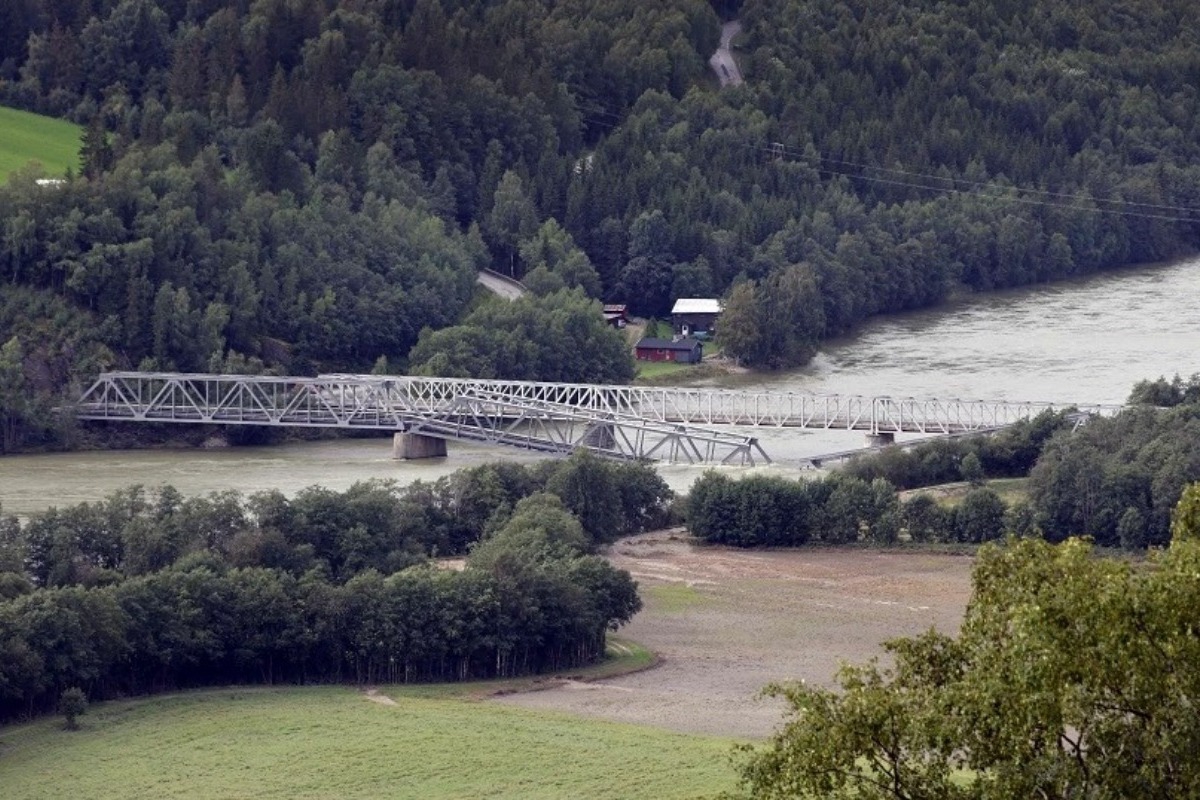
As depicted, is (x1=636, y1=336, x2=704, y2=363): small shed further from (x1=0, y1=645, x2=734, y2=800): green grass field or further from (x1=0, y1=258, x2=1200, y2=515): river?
(x1=0, y1=645, x2=734, y2=800): green grass field

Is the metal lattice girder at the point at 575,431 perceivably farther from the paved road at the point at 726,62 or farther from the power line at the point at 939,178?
the paved road at the point at 726,62

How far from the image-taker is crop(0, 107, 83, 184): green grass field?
8756cm

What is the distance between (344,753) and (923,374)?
4161cm

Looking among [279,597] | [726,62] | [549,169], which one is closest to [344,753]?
[279,597]

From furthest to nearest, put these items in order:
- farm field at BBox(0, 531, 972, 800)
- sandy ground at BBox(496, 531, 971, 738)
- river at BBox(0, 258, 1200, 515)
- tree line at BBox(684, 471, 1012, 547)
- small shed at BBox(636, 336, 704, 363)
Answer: small shed at BBox(636, 336, 704, 363), river at BBox(0, 258, 1200, 515), tree line at BBox(684, 471, 1012, 547), sandy ground at BBox(496, 531, 971, 738), farm field at BBox(0, 531, 972, 800)

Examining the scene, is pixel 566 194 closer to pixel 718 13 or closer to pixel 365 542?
pixel 718 13

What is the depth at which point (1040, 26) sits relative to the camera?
126625mm

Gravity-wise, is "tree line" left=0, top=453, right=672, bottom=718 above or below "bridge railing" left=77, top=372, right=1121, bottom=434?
below

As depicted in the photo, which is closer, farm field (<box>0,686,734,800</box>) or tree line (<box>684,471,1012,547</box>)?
farm field (<box>0,686,734,800</box>)

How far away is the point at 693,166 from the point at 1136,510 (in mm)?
47039

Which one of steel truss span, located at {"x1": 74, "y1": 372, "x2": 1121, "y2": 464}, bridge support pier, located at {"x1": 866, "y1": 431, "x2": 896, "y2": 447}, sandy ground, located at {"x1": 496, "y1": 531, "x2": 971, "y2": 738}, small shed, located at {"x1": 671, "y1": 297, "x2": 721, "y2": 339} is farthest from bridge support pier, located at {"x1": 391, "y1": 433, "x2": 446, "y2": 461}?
small shed, located at {"x1": 671, "y1": 297, "x2": 721, "y2": 339}

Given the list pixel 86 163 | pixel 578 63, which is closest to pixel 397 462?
pixel 86 163

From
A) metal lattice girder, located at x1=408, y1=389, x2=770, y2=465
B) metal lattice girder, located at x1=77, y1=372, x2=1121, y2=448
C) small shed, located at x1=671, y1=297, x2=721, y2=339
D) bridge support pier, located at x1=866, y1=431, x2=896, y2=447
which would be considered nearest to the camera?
metal lattice girder, located at x1=408, y1=389, x2=770, y2=465

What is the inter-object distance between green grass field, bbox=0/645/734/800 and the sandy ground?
173 centimetres
